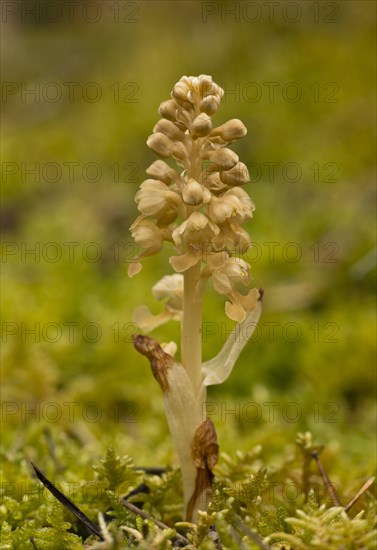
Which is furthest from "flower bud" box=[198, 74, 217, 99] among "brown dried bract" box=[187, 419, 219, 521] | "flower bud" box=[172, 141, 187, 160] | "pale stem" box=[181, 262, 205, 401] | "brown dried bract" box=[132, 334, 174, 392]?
"brown dried bract" box=[187, 419, 219, 521]

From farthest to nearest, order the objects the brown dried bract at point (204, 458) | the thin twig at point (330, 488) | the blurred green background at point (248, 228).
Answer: the blurred green background at point (248, 228) → the thin twig at point (330, 488) → the brown dried bract at point (204, 458)

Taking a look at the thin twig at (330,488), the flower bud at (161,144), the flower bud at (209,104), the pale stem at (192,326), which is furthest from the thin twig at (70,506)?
the flower bud at (209,104)

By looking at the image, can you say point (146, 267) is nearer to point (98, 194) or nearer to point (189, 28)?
point (98, 194)

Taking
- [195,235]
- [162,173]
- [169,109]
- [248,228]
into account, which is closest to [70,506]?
[195,235]

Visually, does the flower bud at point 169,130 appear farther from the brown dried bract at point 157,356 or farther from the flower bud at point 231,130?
the brown dried bract at point 157,356

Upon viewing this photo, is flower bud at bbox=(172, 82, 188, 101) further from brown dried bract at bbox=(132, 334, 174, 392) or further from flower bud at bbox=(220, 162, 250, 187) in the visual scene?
brown dried bract at bbox=(132, 334, 174, 392)

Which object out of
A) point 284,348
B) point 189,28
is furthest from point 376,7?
point 284,348
